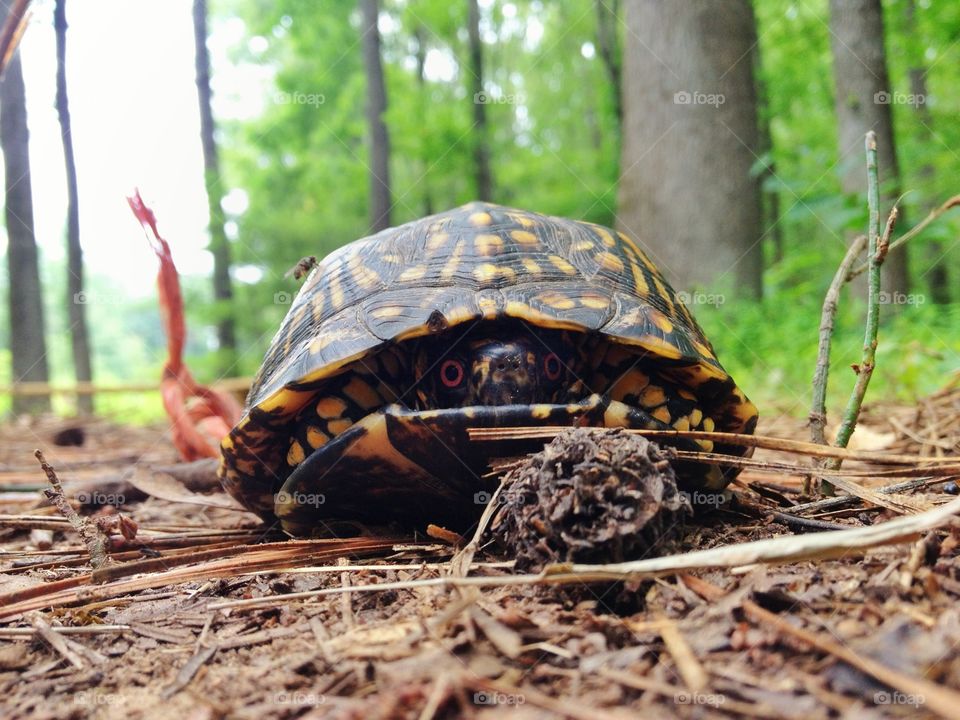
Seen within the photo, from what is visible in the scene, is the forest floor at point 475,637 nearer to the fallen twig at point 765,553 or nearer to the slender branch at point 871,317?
the fallen twig at point 765,553

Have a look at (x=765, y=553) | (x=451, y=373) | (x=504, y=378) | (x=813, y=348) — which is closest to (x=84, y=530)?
(x=451, y=373)

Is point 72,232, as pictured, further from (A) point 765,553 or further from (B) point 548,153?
(A) point 765,553

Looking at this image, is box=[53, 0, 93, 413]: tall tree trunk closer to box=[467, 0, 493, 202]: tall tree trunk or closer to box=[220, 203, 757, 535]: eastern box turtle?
box=[467, 0, 493, 202]: tall tree trunk

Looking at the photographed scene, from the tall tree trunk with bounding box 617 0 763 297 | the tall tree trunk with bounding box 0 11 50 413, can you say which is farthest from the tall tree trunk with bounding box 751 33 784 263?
the tall tree trunk with bounding box 0 11 50 413

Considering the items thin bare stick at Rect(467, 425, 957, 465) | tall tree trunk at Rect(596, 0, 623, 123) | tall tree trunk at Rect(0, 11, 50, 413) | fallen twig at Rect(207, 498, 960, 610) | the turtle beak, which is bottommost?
fallen twig at Rect(207, 498, 960, 610)

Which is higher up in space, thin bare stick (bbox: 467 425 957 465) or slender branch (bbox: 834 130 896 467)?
slender branch (bbox: 834 130 896 467)

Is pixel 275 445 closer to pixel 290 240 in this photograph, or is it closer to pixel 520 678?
pixel 520 678

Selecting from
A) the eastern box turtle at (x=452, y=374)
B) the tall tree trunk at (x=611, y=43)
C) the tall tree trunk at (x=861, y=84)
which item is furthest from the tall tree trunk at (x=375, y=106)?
the eastern box turtle at (x=452, y=374)
